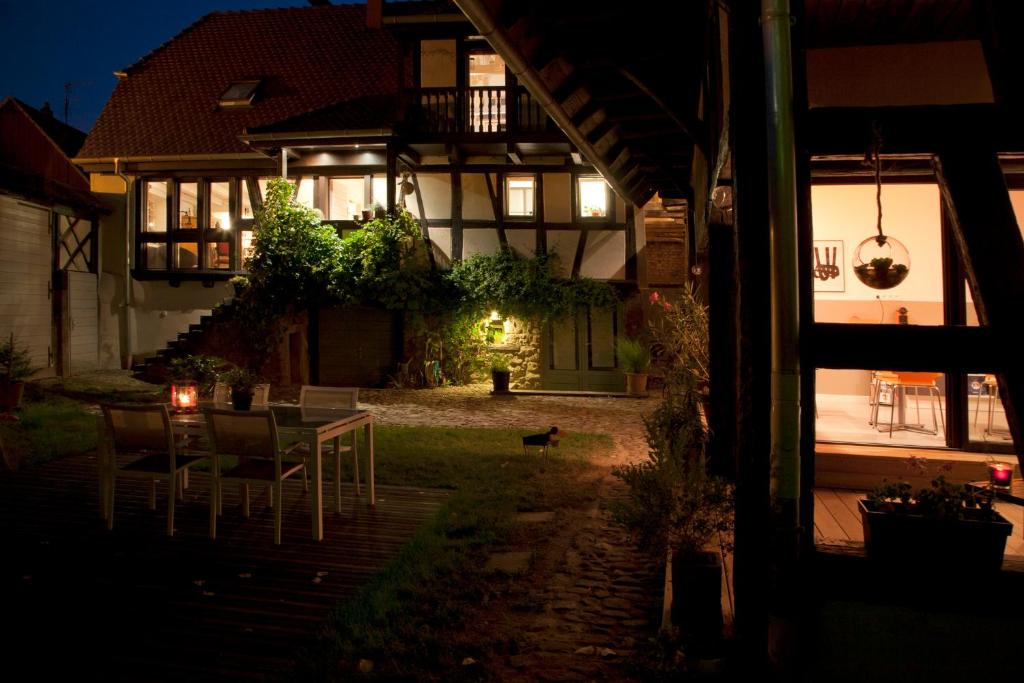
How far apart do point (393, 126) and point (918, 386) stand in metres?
10.4

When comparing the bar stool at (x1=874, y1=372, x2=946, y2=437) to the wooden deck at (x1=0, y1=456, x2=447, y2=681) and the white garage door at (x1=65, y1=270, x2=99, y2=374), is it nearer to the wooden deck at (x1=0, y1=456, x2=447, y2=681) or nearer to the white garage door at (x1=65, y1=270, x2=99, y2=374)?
the wooden deck at (x1=0, y1=456, x2=447, y2=681)

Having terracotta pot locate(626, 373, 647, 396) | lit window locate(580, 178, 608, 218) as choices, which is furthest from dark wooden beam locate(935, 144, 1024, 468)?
lit window locate(580, 178, 608, 218)

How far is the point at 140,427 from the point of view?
4.45m

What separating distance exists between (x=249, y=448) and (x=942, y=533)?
3.89 meters

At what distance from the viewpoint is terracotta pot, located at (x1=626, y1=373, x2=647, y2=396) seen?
503 inches

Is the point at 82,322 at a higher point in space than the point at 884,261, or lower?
higher

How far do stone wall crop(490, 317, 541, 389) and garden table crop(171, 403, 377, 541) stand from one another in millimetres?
8231

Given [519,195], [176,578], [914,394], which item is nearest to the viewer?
[176,578]

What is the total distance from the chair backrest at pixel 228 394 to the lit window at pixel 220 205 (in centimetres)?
1012

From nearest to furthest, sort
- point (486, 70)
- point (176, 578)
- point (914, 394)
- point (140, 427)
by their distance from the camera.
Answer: point (176, 578), point (140, 427), point (914, 394), point (486, 70)

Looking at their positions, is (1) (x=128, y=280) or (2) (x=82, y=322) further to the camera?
(1) (x=128, y=280)

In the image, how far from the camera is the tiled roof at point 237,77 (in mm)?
14914

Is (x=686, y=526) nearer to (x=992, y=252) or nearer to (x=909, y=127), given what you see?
(x=992, y=252)

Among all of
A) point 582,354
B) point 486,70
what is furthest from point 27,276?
point 582,354
